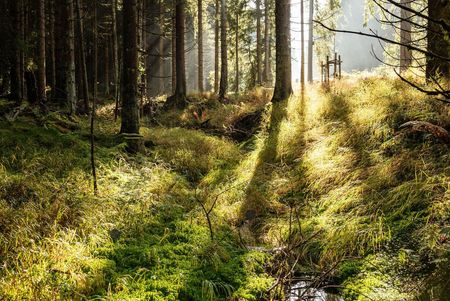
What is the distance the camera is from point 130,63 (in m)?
8.20

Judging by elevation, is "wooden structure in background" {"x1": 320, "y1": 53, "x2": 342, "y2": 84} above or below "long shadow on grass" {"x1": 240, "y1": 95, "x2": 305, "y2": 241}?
above

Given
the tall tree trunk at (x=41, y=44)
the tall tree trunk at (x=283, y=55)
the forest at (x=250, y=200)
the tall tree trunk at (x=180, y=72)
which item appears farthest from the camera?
the tall tree trunk at (x=180, y=72)

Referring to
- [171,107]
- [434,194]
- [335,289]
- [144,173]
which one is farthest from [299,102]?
[171,107]

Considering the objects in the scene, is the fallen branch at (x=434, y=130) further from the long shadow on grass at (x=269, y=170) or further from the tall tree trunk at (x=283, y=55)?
the tall tree trunk at (x=283, y=55)

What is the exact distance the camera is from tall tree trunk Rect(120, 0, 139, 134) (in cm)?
811

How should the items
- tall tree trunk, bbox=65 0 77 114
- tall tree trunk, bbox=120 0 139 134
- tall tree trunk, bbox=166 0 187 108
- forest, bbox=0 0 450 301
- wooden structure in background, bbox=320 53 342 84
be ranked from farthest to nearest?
tall tree trunk, bbox=166 0 187 108, wooden structure in background, bbox=320 53 342 84, tall tree trunk, bbox=65 0 77 114, tall tree trunk, bbox=120 0 139 134, forest, bbox=0 0 450 301

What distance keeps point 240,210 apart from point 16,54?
28.6ft

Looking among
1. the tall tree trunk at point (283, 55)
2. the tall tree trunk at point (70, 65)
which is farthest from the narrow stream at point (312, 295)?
the tall tree trunk at point (70, 65)

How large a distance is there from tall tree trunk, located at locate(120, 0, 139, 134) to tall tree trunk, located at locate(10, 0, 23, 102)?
4070 millimetres

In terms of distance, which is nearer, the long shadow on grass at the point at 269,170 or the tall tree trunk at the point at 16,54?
the long shadow on grass at the point at 269,170

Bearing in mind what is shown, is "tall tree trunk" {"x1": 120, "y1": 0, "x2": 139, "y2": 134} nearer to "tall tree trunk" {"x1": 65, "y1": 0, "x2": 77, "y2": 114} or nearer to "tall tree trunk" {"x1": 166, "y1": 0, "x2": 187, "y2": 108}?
"tall tree trunk" {"x1": 65, "y1": 0, "x2": 77, "y2": 114}

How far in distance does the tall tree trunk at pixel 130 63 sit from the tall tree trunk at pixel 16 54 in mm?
4070

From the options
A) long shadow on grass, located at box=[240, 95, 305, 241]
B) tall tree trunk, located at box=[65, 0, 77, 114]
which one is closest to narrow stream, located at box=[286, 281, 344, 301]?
long shadow on grass, located at box=[240, 95, 305, 241]

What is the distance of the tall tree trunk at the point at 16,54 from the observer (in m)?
10.6
